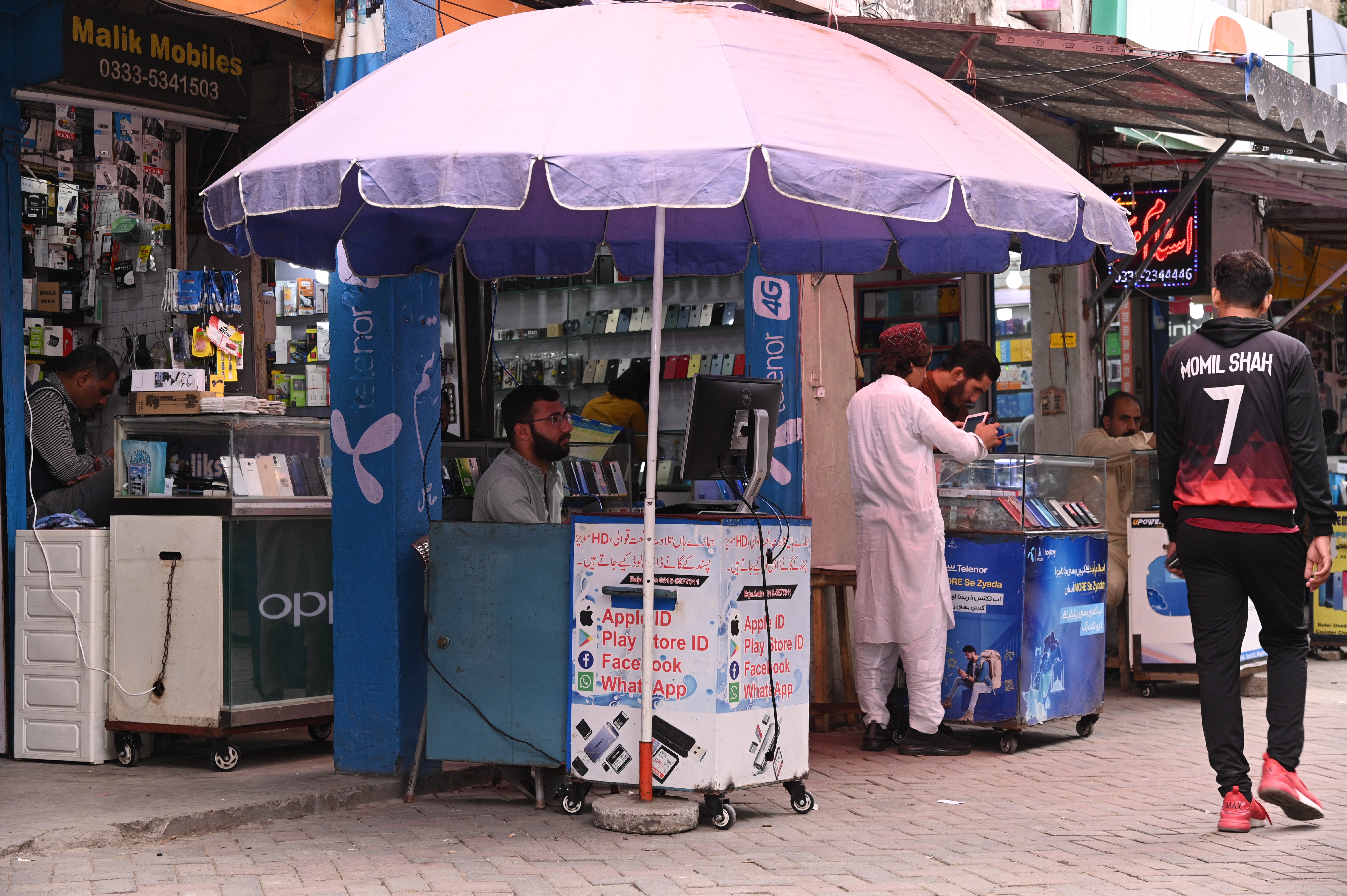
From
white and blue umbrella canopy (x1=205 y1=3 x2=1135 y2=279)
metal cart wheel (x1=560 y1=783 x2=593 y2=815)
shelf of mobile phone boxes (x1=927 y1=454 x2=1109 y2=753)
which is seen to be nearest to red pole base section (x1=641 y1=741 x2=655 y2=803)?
metal cart wheel (x1=560 y1=783 x2=593 y2=815)

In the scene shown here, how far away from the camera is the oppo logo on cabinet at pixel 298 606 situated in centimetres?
692

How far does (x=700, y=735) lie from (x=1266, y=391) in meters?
2.64

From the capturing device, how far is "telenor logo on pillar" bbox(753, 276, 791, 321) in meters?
8.66

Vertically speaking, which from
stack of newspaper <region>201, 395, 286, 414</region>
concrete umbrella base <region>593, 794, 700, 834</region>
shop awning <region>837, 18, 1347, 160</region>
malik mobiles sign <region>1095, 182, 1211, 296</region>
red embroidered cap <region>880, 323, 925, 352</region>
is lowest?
concrete umbrella base <region>593, 794, 700, 834</region>

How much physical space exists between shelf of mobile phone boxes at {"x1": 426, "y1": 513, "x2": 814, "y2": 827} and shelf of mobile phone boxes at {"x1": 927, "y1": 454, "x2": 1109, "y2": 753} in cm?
183

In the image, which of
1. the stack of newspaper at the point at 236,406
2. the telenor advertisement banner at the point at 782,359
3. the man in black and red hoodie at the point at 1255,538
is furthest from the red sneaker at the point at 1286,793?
the stack of newspaper at the point at 236,406

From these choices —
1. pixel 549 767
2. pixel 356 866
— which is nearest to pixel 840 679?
pixel 549 767

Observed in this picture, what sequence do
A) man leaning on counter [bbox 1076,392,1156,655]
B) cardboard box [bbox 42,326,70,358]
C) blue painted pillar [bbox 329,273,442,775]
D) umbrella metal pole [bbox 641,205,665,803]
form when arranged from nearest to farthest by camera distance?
umbrella metal pole [bbox 641,205,665,803] → blue painted pillar [bbox 329,273,442,775] → cardboard box [bbox 42,326,70,358] → man leaning on counter [bbox 1076,392,1156,655]

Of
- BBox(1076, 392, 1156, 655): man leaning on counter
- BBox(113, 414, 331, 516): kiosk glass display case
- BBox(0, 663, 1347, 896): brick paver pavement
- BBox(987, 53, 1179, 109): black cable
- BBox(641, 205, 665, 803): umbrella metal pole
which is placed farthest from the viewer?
BBox(1076, 392, 1156, 655): man leaning on counter

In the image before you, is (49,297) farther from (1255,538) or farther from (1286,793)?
(1286,793)

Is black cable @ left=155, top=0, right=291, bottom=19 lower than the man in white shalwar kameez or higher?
higher

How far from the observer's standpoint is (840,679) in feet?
28.0

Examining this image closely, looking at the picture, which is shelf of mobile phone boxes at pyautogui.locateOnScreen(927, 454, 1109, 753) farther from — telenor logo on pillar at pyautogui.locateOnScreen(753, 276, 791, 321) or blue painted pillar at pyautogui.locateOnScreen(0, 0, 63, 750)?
blue painted pillar at pyautogui.locateOnScreen(0, 0, 63, 750)

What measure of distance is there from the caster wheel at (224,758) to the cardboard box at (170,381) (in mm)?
1709
